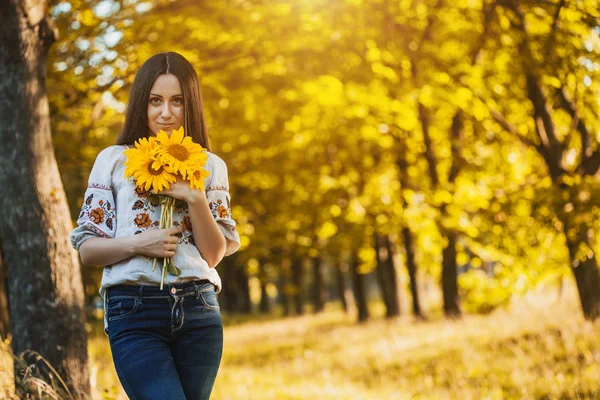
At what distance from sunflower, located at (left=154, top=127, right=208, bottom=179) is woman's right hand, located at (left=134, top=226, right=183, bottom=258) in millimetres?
234

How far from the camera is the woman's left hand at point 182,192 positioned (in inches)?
106

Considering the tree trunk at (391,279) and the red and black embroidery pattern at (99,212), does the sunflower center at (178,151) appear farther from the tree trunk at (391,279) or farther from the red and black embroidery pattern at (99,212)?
the tree trunk at (391,279)

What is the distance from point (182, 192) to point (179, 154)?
15cm

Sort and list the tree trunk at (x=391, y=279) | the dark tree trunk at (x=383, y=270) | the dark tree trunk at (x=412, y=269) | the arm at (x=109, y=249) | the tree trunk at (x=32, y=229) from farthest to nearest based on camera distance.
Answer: the dark tree trunk at (x=383, y=270), the tree trunk at (x=391, y=279), the dark tree trunk at (x=412, y=269), the tree trunk at (x=32, y=229), the arm at (x=109, y=249)

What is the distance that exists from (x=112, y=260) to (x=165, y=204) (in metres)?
0.29

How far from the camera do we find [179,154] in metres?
2.71

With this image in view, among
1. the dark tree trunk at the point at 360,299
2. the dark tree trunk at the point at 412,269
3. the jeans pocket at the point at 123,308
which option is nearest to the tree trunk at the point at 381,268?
the dark tree trunk at the point at 360,299

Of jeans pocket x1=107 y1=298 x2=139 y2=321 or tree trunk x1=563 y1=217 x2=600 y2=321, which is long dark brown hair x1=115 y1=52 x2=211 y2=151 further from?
tree trunk x1=563 y1=217 x2=600 y2=321

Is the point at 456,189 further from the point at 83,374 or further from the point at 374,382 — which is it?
the point at 83,374

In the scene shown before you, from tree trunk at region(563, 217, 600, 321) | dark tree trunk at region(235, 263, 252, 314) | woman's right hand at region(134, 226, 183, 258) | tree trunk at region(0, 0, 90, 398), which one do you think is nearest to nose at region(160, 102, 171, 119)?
woman's right hand at region(134, 226, 183, 258)

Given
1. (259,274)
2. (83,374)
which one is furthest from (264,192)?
(83,374)

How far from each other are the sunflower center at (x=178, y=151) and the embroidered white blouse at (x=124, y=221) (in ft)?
0.63

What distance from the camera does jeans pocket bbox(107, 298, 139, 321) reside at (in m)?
2.63

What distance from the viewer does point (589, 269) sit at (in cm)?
909
